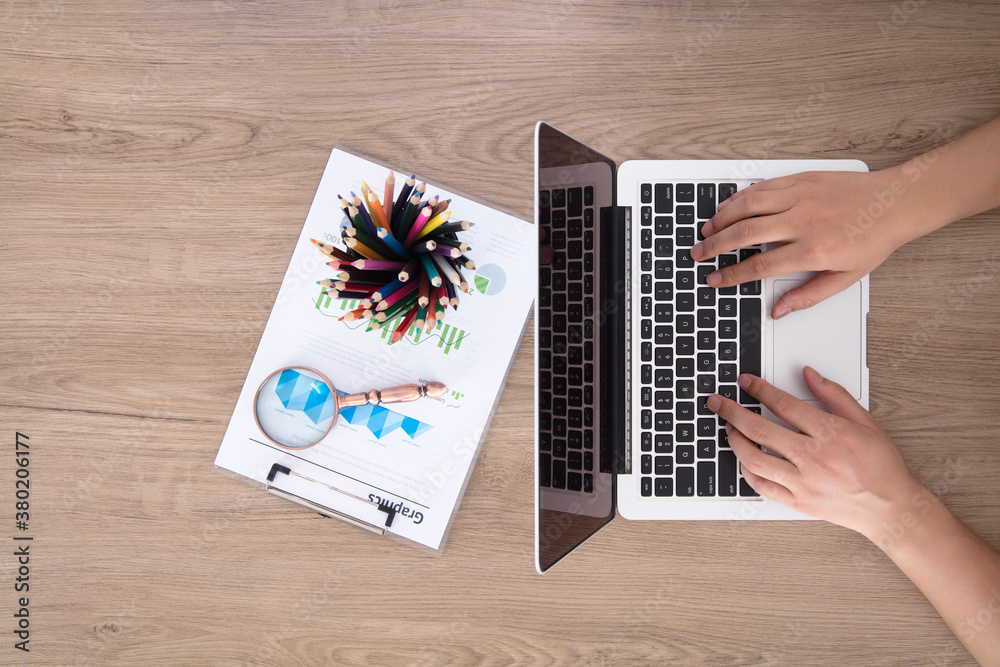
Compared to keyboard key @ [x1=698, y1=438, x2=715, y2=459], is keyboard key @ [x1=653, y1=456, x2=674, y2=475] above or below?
below

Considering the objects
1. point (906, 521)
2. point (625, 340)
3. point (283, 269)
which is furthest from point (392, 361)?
point (906, 521)

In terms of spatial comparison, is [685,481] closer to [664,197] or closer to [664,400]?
[664,400]

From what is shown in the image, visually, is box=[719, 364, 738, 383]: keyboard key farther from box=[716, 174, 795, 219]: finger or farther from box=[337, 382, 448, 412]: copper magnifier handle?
box=[337, 382, 448, 412]: copper magnifier handle

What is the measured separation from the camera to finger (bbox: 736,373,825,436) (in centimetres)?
87

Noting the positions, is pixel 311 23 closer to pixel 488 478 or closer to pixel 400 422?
pixel 400 422

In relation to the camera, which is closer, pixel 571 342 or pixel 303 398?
pixel 571 342

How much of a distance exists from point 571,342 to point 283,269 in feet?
1.48

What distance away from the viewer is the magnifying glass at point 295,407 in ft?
3.05

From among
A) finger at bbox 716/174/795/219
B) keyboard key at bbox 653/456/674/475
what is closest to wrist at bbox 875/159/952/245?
finger at bbox 716/174/795/219

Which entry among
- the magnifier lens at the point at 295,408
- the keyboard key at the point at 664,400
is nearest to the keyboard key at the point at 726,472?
the keyboard key at the point at 664,400

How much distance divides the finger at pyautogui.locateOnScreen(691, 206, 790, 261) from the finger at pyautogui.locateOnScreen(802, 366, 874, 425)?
199 mm

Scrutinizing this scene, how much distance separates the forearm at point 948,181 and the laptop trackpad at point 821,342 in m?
0.12

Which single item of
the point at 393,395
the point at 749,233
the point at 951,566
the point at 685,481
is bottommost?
the point at 951,566

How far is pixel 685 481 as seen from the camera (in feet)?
2.97
